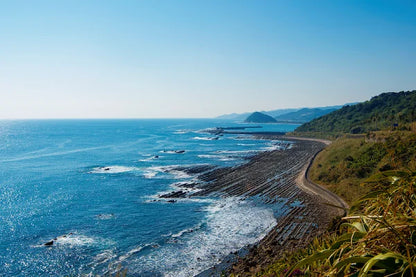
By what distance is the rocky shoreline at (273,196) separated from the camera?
22.1 metres

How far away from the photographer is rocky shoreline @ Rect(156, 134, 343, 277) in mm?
22109

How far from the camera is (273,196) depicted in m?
39.6

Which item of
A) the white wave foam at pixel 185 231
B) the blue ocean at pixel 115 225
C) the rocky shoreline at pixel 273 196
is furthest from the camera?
the white wave foam at pixel 185 231

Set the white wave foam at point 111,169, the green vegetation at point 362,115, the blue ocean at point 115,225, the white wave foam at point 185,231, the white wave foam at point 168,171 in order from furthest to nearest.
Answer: the green vegetation at point 362,115
the white wave foam at point 111,169
the white wave foam at point 168,171
the white wave foam at point 185,231
the blue ocean at point 115,225

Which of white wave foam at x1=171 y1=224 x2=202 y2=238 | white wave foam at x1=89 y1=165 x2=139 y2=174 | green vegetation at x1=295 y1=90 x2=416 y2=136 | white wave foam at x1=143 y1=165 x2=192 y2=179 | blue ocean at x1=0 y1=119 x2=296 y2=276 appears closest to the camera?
blue ocean at x1=0 y1=119 x2=296 y2=276

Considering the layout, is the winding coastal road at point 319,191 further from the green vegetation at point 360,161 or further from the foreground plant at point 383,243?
the foreground plant at point 383,243

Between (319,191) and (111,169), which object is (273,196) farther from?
(111,169)

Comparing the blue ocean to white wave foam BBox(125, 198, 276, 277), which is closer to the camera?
white wave foam BBox(125, 198, 276, 277)

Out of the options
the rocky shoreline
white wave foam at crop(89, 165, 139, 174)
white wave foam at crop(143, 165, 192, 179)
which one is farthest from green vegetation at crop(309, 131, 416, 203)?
white wave foam at crop(89, 165, 139, 174)

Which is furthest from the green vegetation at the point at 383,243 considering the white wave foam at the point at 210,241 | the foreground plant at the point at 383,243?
the white wave foam at the point at 210,241

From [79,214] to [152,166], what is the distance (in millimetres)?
29296

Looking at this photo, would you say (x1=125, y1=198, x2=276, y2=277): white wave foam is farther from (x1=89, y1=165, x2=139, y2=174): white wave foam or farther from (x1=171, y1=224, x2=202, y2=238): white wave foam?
(x1=89, y1=165, x2=139, y2=174): white wave foam

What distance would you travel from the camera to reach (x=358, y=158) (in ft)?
153

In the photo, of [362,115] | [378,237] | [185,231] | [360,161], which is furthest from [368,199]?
[362,115]
